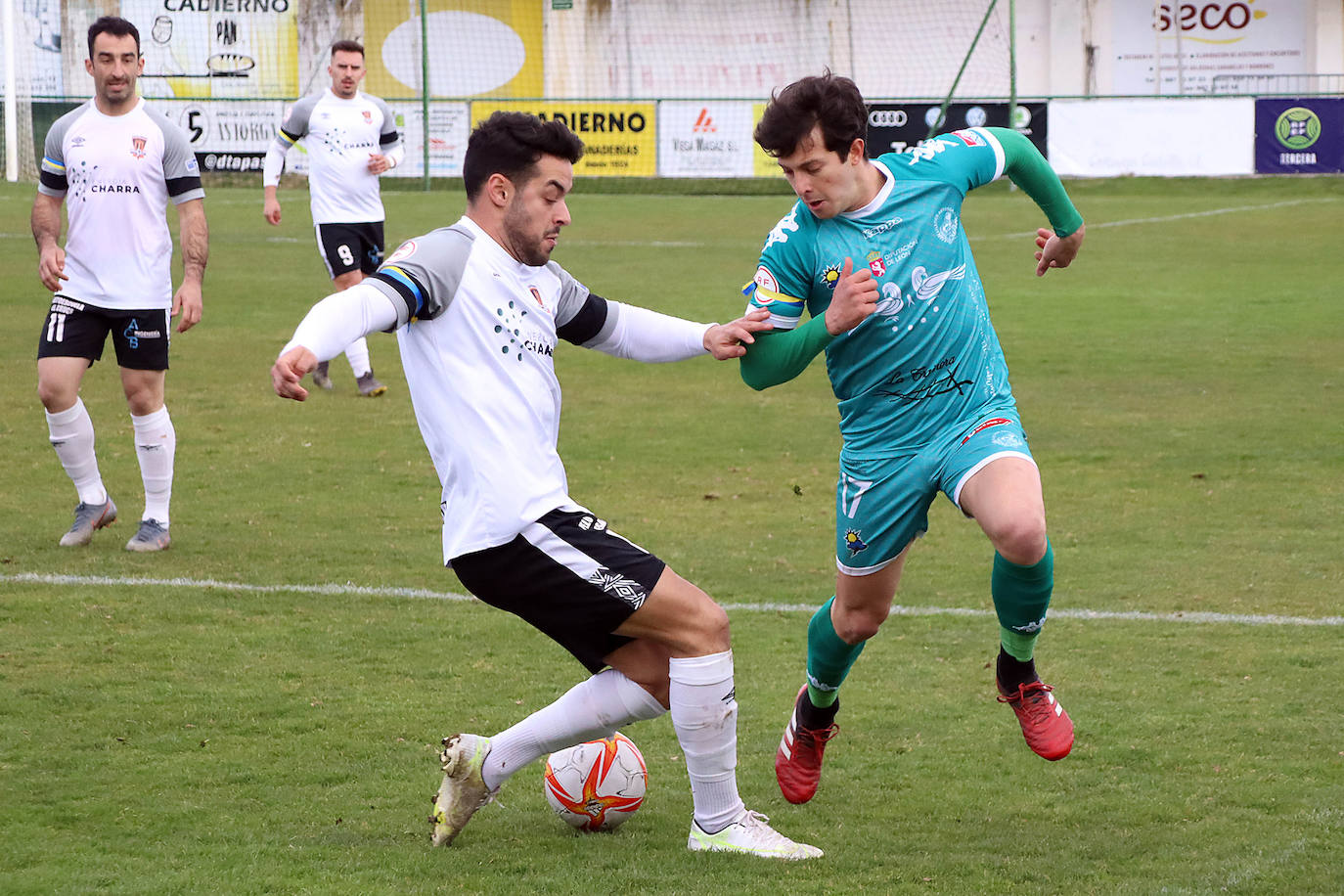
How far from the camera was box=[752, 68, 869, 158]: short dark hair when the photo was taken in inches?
177

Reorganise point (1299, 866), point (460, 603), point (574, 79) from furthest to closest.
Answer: point (574, 79) < point (460, 603) < point (1299, 866)

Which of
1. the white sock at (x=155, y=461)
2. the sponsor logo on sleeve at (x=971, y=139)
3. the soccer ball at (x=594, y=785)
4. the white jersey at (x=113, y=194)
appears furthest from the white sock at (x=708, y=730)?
the white jersey at (x=113, y=194)

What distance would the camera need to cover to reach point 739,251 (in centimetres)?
2112

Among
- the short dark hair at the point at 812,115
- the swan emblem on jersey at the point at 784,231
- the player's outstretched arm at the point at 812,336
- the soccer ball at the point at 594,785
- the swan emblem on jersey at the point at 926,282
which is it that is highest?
the short dark hair at the point at 812,115

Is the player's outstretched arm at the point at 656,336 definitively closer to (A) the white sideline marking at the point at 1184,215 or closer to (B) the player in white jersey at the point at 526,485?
(B) the player in white jersey at the point at 526,485

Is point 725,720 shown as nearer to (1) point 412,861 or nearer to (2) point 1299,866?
(1) point 412,861

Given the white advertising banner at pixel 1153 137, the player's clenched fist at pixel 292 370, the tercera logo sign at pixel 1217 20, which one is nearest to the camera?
the player's clenched fist at pixel 292 370

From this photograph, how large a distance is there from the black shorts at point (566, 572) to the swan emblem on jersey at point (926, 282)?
1141mm

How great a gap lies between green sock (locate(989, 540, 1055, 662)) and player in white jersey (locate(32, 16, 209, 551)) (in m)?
4.35

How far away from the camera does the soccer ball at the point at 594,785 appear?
14.6 ft

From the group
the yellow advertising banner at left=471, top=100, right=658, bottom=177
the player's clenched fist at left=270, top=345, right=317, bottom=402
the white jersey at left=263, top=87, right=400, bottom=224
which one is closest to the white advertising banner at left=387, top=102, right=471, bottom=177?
the yellow advertising banner at left=471, top=100, right=658, bottom=177

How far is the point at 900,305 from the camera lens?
184 inches

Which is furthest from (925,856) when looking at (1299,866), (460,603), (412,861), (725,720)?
(460,603)

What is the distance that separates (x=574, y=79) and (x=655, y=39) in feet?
7.97
